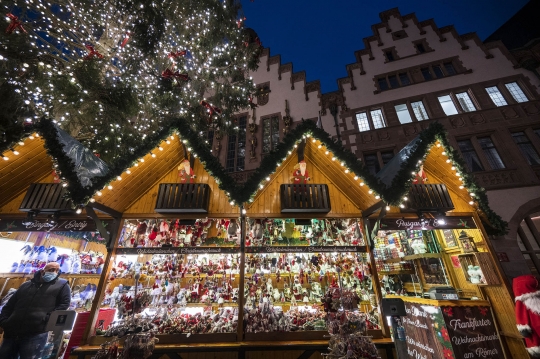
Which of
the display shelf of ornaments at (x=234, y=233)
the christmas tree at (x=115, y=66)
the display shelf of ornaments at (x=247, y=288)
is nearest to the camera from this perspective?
the display shelf of ornaments at (x=247, y=288)

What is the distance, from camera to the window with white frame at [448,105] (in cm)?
1270

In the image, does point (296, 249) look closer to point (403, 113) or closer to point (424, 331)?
point (424, 331)

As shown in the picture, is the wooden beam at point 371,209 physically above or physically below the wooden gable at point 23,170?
below

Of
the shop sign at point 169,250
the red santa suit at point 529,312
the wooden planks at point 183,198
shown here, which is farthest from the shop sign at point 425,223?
the wooden planks at point 183,198

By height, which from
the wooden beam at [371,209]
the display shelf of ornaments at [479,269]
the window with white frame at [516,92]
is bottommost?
the display shelf of ornaments at [479,269]

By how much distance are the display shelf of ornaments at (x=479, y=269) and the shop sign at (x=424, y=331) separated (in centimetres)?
189

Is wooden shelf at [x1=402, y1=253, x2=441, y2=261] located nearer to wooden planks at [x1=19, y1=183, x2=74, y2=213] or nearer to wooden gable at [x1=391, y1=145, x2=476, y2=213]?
wooden gable at [x1=391, y1=145, x2=476, y2=213]

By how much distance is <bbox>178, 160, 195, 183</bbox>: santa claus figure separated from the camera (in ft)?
20.9

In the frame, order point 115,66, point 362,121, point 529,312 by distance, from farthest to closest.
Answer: point 362,121, point 115,66, point 529,312

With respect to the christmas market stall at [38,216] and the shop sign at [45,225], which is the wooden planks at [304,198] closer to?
the christmas market stall at [38,216]

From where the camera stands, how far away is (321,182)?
270 inches

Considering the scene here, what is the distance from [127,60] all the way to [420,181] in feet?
40.8

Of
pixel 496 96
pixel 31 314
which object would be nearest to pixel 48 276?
pixel 31 314

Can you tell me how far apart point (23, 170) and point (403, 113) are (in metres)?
17.5
